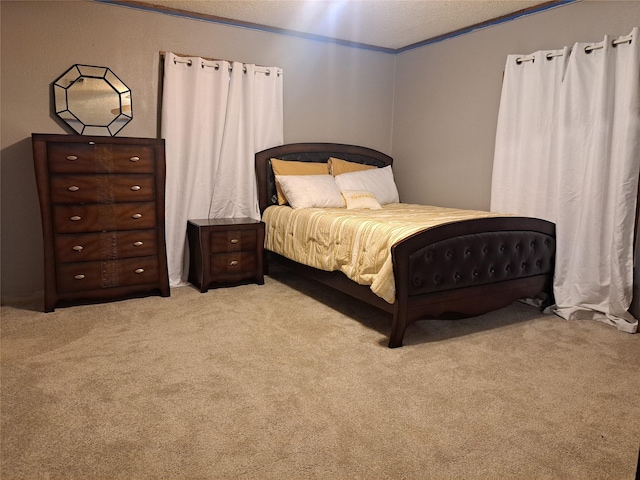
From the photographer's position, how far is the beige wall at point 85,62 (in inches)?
133

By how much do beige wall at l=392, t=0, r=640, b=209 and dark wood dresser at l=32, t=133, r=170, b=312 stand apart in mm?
2633

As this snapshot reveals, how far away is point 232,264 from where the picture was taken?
3.90m

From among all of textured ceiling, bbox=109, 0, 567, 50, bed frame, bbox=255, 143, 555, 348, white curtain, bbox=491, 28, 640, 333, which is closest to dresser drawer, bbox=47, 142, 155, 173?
textured ceiling, bbox=109, 0, 567, 50

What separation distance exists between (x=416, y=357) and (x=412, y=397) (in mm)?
466

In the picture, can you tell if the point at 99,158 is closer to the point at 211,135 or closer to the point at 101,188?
the point at 101,188

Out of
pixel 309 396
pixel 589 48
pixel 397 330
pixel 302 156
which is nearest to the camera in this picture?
pixel 309 396

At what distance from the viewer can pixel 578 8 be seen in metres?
3.33

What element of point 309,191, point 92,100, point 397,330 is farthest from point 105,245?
point 397,330

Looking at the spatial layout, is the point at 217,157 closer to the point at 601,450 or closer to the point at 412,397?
the point at 412,397

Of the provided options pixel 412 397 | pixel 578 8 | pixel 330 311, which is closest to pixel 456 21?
pixel 578 8

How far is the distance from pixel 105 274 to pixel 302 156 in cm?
213

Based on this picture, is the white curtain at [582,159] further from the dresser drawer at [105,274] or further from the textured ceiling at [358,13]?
the dresser drawer at [105,274]

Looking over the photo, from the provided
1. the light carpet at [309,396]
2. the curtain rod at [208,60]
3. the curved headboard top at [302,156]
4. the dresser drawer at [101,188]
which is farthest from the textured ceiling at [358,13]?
the light carpet at [309,396]

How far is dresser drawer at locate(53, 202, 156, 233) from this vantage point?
3.20 metres
